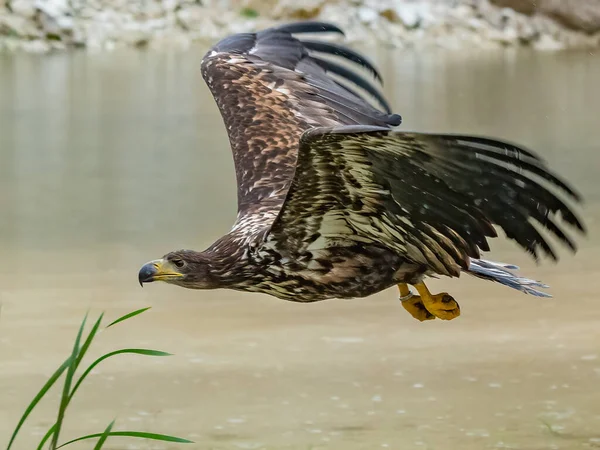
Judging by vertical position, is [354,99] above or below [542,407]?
above

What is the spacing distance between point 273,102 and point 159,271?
137 centimetres

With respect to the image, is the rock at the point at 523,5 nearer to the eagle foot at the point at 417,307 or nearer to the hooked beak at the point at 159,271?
the eagle foot at the point at 417,307

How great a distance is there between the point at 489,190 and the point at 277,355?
260 cm

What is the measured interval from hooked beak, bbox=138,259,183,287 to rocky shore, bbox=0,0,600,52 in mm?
17385

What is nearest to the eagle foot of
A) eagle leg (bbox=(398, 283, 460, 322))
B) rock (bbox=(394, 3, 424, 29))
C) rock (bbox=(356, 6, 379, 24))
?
eagle leg (bbox=(398, 283, 460, 322))

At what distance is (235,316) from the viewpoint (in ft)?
24.2

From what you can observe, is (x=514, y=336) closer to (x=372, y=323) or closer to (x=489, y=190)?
(x=372, y=323)

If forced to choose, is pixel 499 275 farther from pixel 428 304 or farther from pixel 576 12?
pixel 576 12

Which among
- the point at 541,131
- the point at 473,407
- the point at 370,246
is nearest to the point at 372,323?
the point at 473,407

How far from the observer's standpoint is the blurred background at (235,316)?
5.84m

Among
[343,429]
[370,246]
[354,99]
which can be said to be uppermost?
[354,99]

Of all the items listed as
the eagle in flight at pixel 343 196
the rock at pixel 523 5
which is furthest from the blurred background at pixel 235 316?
the rock at pixel 523 5

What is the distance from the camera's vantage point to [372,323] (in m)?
7.20

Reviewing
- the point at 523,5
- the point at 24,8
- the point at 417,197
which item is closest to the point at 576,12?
the point at 523,5
